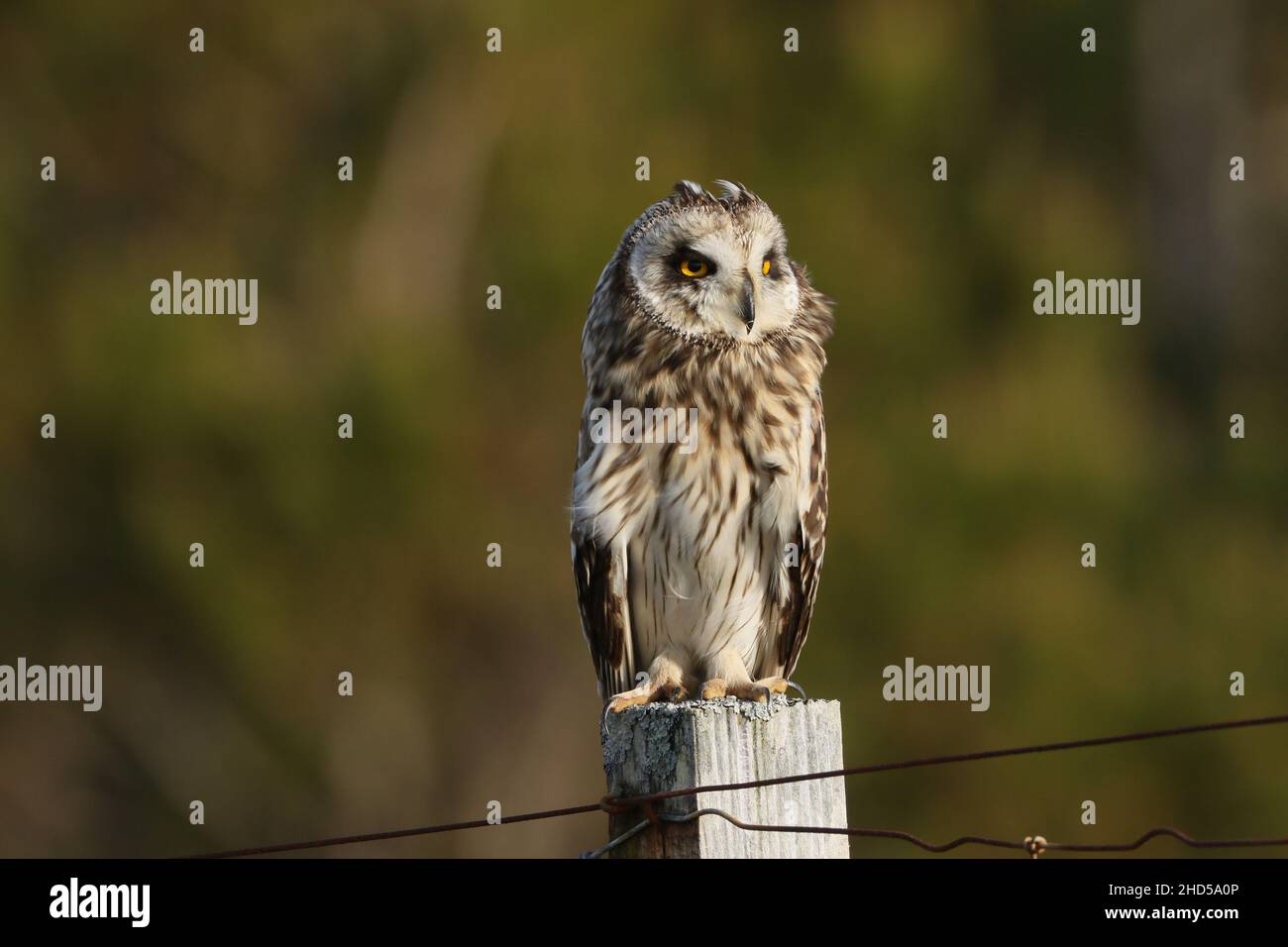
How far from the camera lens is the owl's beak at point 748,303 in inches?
175

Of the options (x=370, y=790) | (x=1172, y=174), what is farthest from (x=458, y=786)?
(x=1172, y=174)

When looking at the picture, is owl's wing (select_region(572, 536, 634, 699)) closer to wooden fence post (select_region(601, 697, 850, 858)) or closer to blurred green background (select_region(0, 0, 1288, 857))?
wooden fence post (select_region(601, 697, 850, 858))

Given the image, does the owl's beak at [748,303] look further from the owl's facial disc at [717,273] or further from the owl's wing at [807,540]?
the owl's wing at [807,540]

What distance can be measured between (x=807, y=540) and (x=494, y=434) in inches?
277

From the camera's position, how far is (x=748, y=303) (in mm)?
4449

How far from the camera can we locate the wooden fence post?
9.49ft

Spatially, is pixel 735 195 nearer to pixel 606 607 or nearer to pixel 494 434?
pixel 606 607

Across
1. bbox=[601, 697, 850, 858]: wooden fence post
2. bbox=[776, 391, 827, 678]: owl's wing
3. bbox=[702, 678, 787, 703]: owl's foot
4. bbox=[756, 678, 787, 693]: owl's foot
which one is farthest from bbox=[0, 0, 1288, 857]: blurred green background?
bbox=[601, 697, 850, 858]: wooden fence post

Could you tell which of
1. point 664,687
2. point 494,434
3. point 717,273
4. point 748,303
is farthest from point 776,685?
point 494,434

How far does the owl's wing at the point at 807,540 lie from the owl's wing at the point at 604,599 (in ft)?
1.38

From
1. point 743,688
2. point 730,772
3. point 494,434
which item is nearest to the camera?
point 730,772

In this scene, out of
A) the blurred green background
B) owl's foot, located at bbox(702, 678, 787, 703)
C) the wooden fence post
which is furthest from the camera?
the blurred green background

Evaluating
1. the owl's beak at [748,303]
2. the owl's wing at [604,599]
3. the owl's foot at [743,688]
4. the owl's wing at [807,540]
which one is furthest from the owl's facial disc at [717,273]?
the owl's foot at [743,688]

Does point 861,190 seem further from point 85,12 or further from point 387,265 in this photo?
point 85,12
